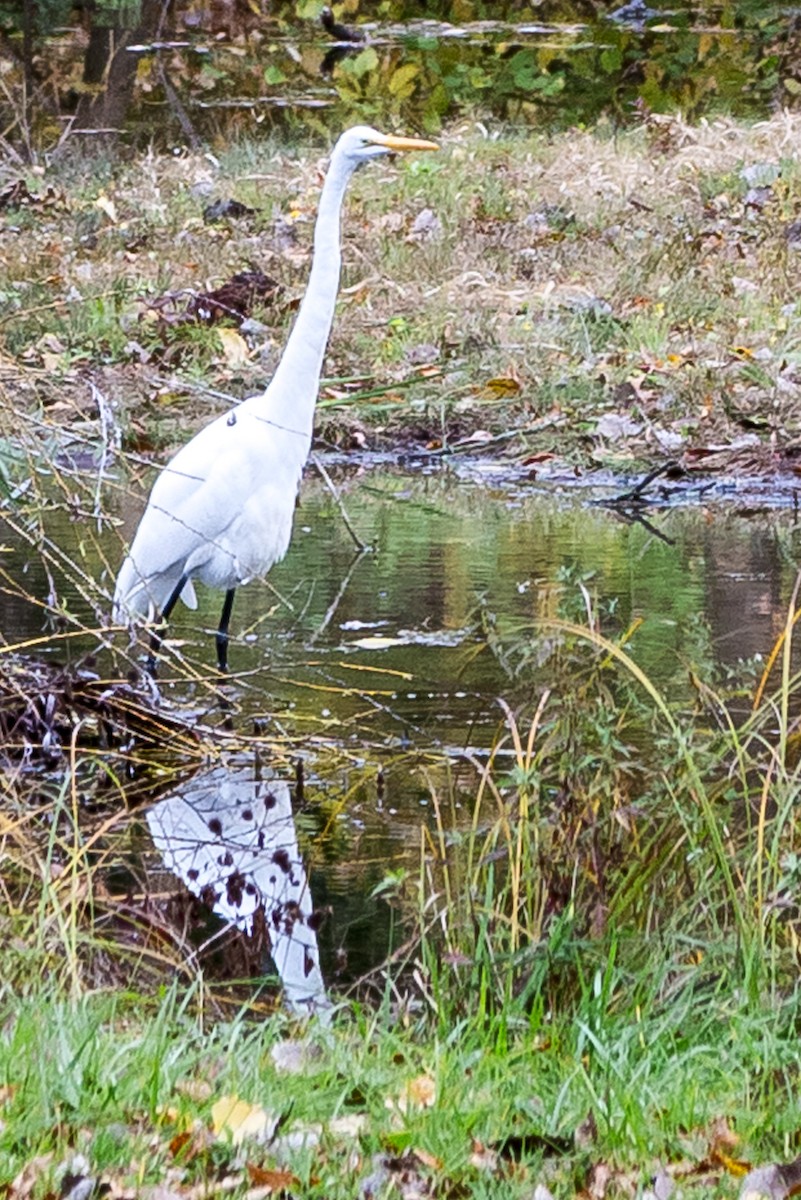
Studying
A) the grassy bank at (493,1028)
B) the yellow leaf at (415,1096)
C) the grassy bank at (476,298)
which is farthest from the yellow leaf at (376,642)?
the yellow leaf at (415,1096)

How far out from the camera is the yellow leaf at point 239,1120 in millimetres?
3264

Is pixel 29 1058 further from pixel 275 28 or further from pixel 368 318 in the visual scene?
pixel 275 28

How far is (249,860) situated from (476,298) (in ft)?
24.5

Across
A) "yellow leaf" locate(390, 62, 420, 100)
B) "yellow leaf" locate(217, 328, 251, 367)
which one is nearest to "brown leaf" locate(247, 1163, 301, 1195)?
"yellow leaf" locate(217, 328, 251, 367)

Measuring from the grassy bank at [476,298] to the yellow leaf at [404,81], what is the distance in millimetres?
7769

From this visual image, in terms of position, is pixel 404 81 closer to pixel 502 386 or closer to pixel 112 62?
pixel 112 62

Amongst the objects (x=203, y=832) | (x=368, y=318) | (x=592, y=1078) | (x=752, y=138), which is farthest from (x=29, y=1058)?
(x=752, y=138)

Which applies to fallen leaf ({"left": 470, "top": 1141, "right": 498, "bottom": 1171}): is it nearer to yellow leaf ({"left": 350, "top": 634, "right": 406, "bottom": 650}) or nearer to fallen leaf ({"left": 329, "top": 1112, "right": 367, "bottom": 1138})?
fallen leaf ({"left": 329, "top": 1112, "right": 367, "bottom": 1138})

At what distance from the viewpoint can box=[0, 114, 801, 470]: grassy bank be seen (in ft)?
36.0

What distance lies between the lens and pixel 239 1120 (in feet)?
10.8

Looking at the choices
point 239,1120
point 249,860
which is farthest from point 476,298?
point 239,1120

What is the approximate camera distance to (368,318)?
1225 cm

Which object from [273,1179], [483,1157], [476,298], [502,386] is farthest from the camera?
[476,298]

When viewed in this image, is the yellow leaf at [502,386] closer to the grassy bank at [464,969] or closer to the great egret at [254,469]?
the grassy bank at [464,969]
